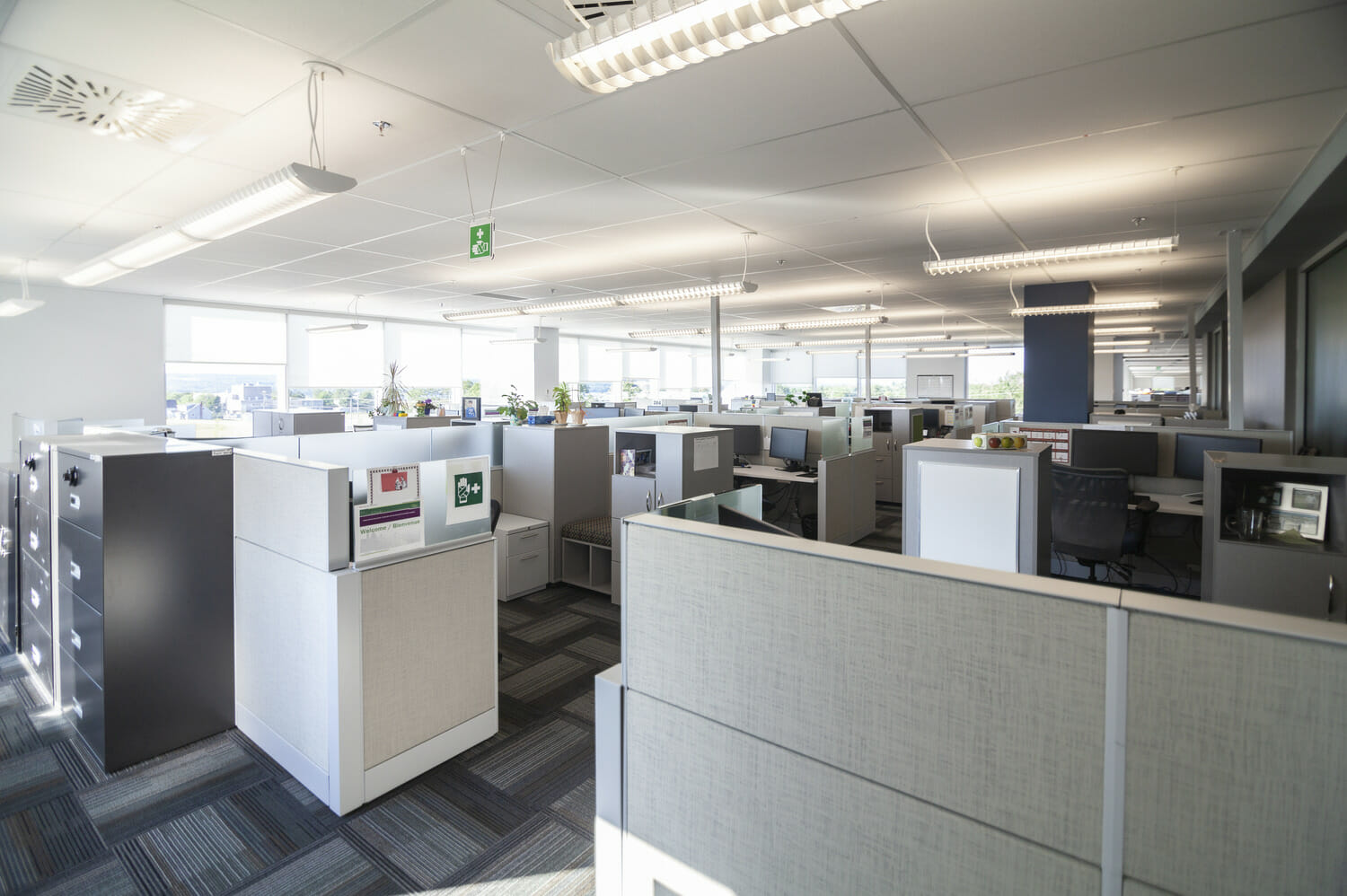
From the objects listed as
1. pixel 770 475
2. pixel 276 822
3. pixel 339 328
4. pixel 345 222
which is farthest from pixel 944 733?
pixel 339 328

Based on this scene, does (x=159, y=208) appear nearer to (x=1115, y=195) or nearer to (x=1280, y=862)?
(x=1280, y=862)

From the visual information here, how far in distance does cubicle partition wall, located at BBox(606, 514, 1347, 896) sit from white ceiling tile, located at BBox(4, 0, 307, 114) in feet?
8.04

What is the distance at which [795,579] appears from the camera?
1111 mm

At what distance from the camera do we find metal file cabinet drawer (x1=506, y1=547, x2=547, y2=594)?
14.6 ft

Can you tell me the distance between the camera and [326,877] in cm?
196

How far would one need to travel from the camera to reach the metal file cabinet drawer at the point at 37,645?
9.89 ft

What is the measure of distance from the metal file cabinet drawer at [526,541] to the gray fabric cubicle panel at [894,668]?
328 cm

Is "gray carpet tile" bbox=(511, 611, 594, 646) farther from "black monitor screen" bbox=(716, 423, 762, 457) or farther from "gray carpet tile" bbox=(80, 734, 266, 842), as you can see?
"black monitor screen" bbox=(716, 423, 762, 457)

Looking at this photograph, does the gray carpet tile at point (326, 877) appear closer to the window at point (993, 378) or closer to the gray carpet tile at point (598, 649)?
the gray carpet tile at point (598, 649)

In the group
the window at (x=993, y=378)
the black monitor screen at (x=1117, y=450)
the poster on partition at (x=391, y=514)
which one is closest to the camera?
the poster on partition at (x=391, y=514)

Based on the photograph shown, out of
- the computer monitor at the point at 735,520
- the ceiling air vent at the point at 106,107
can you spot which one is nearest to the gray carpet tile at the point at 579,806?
the computer monitor at the point at 735,520

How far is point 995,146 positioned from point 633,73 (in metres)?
2.43

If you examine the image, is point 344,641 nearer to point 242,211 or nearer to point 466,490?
point 466,490

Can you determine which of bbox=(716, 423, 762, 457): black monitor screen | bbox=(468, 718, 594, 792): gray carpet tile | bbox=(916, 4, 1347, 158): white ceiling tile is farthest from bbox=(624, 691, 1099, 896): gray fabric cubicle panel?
bbox=(716, 423, 762, 457): black monitor screen
